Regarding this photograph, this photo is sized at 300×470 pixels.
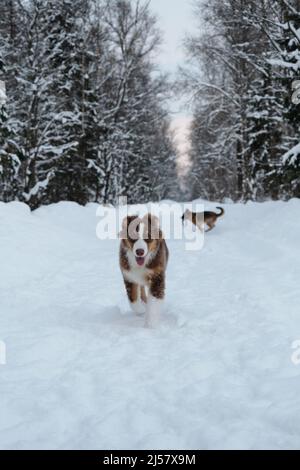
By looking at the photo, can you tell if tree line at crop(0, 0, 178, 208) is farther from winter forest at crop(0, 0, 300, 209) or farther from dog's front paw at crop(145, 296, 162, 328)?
dog's front paw at crop(145, 296, 162, 328)

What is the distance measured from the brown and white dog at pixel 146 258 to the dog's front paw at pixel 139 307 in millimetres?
214

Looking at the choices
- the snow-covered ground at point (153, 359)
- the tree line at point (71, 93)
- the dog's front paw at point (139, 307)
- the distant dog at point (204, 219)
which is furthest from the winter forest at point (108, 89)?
the dog's front paw at point (139, 307)

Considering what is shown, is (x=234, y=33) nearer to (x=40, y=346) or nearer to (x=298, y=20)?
(x=298, y=20)

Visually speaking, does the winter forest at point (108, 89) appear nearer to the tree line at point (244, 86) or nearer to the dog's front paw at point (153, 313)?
the tree line at point (244, 86)

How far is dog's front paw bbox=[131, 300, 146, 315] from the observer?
5.06m

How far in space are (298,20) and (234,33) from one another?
7.59 metres

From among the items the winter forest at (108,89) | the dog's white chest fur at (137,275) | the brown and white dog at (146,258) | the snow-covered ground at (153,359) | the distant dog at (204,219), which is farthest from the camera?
the winter forest at (108,89)

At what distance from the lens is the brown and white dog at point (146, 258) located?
14.6ft

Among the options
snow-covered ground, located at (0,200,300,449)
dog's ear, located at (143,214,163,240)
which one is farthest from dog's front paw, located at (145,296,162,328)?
dog's ear, located at (143,214,163,240)

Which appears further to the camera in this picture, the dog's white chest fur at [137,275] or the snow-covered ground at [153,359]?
the dog's white chest fur at [137,275]

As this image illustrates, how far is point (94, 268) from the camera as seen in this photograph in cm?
794

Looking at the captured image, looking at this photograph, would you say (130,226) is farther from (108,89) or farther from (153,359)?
(108,89)

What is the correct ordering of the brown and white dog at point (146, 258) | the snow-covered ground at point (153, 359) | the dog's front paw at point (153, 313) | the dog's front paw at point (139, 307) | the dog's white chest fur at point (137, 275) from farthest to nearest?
the dog's front paw at point (139, 307), the dog's white chest fur at point (137, 275), the dog's front paw at point (153, 313), the brown and white dog at point (146, 258), the snow-covered ground at point (153, 359)
